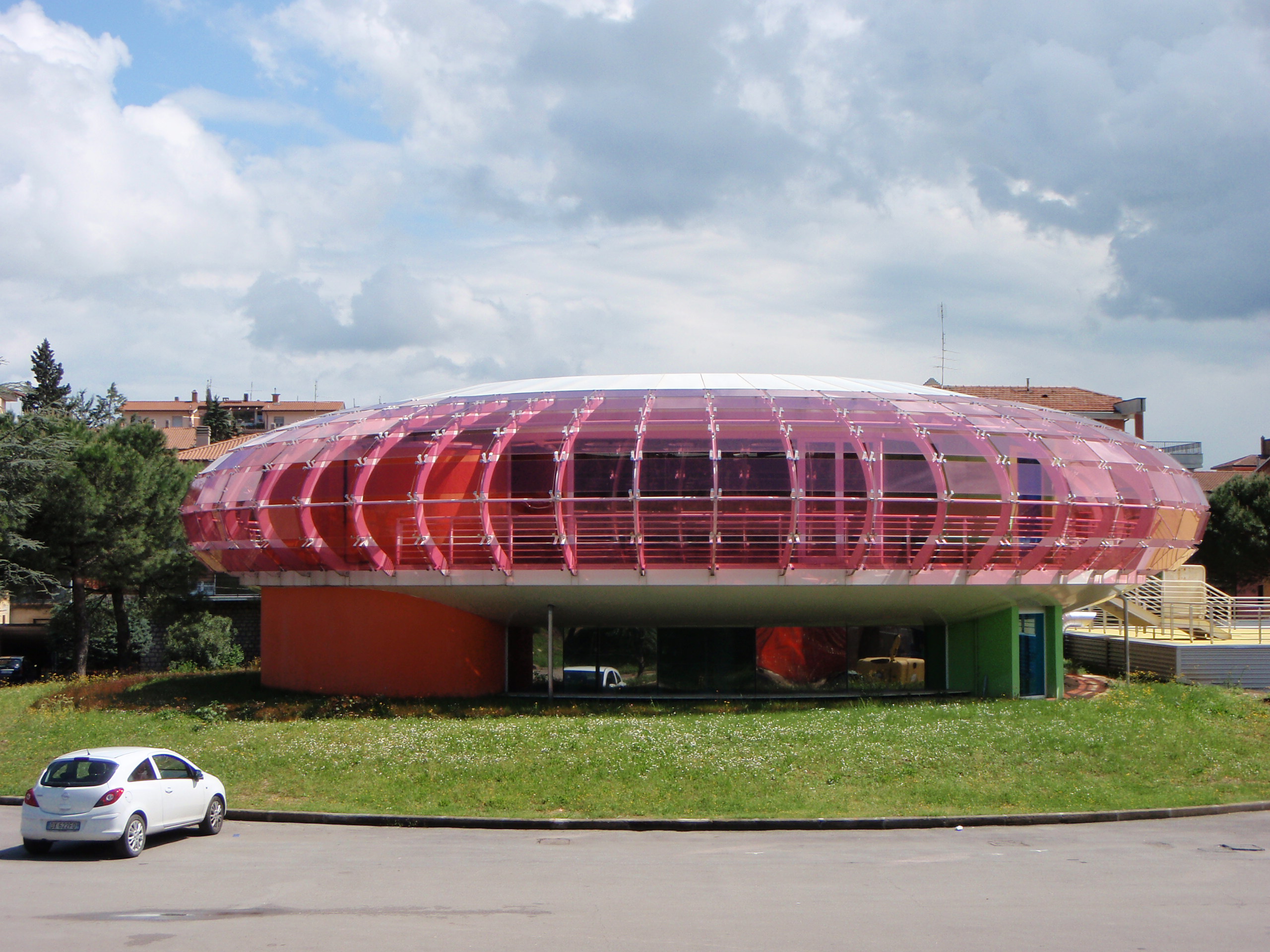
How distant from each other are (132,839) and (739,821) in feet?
26.3

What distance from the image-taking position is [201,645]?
43.8 metres

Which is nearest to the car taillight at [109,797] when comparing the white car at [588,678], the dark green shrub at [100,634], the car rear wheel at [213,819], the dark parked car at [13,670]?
the car rear wheel at [213,819]

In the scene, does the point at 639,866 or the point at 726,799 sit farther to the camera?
the point at 726,799

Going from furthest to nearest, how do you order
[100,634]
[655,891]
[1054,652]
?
1. [100,634]
2. [1054,652]
3. [655,891]

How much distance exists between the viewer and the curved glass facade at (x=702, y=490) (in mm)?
25109

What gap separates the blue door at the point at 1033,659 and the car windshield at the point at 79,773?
828 inches

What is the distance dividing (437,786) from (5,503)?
2327 centimetres

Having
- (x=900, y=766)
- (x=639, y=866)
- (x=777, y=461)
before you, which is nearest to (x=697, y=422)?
(x=777, y=461)

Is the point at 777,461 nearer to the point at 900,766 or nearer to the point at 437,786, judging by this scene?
the point at 900,766

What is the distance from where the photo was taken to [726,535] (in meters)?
25.0

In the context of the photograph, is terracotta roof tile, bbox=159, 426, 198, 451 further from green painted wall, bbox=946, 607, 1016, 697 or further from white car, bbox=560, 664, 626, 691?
green painted wall, bbox=946, 607, 1016, 697

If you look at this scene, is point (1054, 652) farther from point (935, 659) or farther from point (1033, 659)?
point (935, 659)

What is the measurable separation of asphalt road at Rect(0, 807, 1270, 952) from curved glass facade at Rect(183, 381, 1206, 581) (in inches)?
369

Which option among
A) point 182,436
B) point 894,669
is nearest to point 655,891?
point 894,669
